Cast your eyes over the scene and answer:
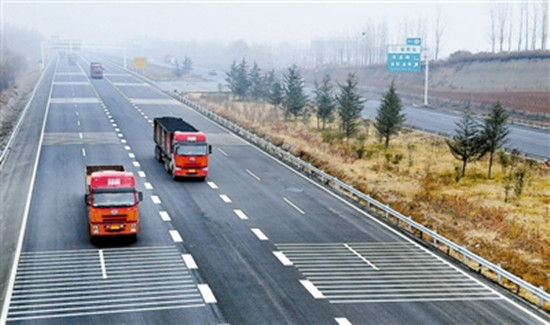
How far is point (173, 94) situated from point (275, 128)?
32.9m

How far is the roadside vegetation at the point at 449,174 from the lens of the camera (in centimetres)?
2770

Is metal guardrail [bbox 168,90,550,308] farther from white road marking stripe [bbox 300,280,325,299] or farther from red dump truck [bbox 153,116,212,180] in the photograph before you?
red dump truck [bbox 153,116,212,180]

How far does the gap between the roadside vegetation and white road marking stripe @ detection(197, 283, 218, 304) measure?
1089 centimetres

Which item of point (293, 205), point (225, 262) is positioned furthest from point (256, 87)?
point (225, 262)

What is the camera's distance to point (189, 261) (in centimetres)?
2364

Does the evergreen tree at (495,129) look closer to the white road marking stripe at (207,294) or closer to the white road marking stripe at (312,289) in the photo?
the white road marking stripe at (312,289)

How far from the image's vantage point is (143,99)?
283 ft

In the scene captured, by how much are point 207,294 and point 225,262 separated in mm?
3304

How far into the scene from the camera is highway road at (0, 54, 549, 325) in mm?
19266

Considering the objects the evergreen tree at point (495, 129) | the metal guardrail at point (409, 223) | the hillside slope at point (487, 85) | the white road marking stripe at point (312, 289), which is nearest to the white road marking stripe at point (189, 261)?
the white road marking stripe at point (312, 289)

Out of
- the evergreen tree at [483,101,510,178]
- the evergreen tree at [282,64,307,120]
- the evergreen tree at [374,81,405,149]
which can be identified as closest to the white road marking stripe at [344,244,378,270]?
the evergreen tree at [483,101,510,178]

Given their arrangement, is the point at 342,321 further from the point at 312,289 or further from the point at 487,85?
the point at 487,85

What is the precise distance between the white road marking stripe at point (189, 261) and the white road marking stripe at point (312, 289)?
13.0 ft

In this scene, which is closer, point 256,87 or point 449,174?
point 449,174
